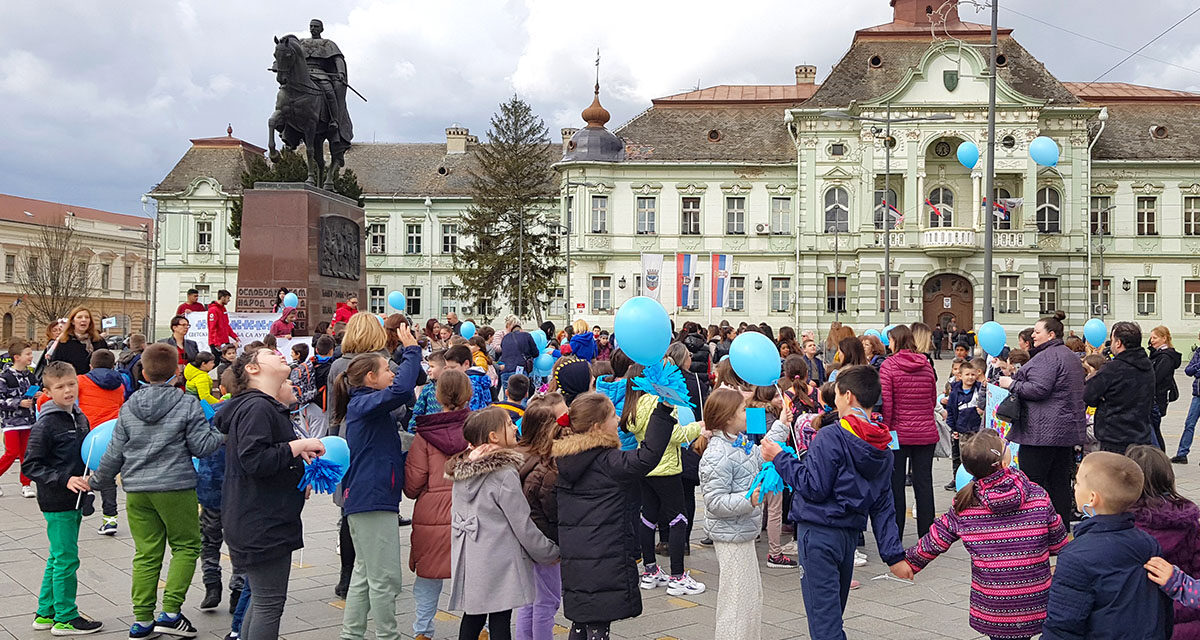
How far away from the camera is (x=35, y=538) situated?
9648mm

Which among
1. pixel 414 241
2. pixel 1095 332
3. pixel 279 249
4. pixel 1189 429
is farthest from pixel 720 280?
pixel 1095 332

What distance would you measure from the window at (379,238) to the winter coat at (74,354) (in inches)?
2006

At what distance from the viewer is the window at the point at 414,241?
2442 inches

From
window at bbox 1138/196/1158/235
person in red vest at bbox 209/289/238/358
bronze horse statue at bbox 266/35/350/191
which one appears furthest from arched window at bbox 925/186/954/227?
person in red vest at bbox 209/289/238/358

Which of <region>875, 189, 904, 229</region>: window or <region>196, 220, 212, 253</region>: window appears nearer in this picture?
<region>875, 189, 904, 229</region>: window

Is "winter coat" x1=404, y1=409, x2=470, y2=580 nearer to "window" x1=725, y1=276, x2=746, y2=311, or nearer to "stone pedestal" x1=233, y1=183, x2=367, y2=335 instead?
"stone pedestal" x1=233, y1=183, x2=367, y2=335

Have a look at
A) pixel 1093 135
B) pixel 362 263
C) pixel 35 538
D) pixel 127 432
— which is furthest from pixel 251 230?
pixel 1093 135

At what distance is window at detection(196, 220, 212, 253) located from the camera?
62625 millimetres

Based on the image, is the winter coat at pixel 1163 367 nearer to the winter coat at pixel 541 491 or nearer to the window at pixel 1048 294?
the winter coat at pixel 541 491

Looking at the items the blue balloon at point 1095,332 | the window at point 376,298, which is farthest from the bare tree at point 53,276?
the blue balloon at point 1095,332

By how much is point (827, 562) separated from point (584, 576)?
1314mm

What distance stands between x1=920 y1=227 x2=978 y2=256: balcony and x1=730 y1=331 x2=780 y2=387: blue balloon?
4155cm

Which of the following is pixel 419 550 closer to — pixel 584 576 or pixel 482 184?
pixel 584 576

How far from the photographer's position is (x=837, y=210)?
1906 inches
